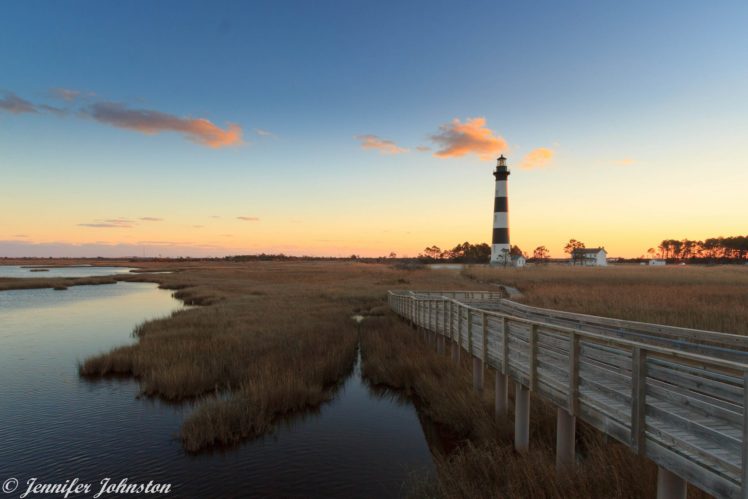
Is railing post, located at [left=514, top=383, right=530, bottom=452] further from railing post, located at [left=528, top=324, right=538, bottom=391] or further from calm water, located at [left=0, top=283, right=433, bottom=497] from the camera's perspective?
calm water, located at [left=0, top=283, right=433, bottom=497]

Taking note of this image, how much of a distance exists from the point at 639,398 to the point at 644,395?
2.6 inches

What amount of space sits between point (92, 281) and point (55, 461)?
5929 centimetres

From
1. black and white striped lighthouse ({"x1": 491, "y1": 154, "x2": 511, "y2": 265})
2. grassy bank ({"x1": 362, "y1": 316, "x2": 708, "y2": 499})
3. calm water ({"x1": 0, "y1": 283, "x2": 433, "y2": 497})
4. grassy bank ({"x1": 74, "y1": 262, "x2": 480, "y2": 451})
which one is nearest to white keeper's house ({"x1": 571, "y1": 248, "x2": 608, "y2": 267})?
black and white striped lighthouse ({"x1": 491, "y1": 154, "x2": 511, "y2": 265})

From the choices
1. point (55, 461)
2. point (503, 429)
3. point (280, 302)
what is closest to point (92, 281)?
point (280, 302)

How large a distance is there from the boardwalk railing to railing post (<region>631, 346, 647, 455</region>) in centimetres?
1

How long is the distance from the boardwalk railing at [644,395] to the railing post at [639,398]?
11 millimetres

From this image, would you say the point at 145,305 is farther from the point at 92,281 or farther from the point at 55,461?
the point at 92,281

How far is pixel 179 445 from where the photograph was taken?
9.48 meters

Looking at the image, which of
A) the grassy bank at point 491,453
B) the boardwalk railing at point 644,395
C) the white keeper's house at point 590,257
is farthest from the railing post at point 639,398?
the white keeper's house at point 590,257

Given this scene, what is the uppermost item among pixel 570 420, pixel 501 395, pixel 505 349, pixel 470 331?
pixel 505 349

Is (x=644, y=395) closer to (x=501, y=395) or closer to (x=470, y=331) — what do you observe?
(x=501, y=395)

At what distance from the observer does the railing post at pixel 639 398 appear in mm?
4914

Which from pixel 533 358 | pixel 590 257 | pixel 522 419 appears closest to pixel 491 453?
pixel 522 419

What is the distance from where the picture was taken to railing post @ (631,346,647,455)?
4914mm
